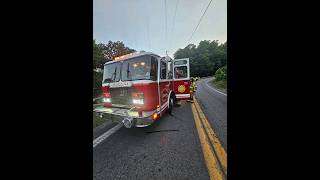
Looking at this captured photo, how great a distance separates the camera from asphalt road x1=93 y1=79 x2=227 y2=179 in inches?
91.5

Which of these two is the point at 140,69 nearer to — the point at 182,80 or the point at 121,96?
the point at 121,96

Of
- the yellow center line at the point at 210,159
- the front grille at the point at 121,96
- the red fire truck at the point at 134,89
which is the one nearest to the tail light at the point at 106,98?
the red fire truck at the point at 134,89

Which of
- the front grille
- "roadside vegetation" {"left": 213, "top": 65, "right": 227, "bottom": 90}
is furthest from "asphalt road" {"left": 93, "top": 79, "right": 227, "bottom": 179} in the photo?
"roadside vegetation" {"left": 213, "top": 65, "right": 227, "bottom": 90}

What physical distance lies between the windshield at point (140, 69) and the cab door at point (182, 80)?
253cm

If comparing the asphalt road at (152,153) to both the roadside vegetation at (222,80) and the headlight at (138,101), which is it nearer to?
the headlight at (138,101)

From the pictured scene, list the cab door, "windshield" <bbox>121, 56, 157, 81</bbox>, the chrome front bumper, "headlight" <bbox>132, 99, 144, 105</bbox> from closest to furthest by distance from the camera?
A: the chrome front bumper < "headlight" <bbox>132, 99, 144, 105</bbox> < "windshield" <bbox>121, 56, 157, 81</bbox> < the cab door

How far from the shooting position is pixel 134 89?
4.11 meters

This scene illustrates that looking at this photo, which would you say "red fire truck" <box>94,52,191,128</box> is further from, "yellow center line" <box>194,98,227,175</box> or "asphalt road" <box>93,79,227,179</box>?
"yellow center line" <box>194,98,227,175</box>

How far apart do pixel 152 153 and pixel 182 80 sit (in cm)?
444

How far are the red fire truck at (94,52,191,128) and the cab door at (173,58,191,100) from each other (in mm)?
1817

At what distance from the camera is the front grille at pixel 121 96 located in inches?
167

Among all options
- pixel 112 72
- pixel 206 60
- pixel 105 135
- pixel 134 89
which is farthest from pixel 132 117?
pixel 206 60
